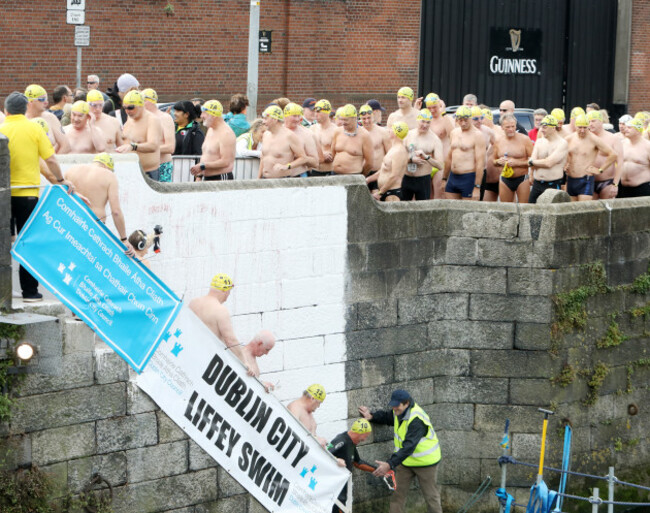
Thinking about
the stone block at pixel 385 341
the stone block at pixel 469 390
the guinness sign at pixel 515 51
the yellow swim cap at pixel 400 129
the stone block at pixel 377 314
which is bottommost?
the stone block at pixel 469 390

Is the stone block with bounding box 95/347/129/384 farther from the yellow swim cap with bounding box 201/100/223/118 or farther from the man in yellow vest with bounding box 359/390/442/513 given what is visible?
the yellow swim cap with bounding box 201/100/223/118

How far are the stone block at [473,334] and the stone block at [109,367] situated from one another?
3749mm

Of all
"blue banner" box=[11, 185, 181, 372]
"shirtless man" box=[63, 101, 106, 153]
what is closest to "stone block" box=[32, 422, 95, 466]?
"blue banner" box=[11, 185, 181, 372]

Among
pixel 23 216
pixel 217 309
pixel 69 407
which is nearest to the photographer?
pixel 23 216

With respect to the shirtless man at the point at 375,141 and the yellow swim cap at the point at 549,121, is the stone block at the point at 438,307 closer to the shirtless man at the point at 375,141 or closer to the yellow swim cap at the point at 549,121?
the shirtless man at the point at 375,141

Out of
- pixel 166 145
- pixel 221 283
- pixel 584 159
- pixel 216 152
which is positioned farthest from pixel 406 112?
pixel 221 283

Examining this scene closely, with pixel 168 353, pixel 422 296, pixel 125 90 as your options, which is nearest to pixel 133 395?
pixel 168 353

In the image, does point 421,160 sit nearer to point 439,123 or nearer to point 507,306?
point 439,123

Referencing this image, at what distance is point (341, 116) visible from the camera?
44.7 feet

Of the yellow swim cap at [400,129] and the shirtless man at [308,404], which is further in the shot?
the yellow swim cap at [400,129]

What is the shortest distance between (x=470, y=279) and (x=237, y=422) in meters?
2.96

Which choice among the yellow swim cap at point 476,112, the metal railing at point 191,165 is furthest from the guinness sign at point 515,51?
the metal railing at point 191,165

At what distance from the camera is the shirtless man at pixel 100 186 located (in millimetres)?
9242

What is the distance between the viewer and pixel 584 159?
14367 millimetres
